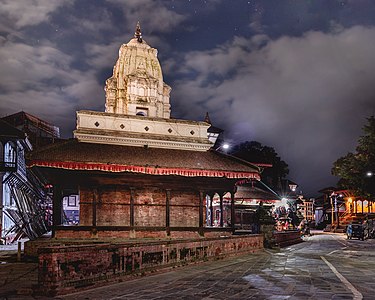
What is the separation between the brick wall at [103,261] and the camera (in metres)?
9.03

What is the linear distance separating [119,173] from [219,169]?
516 centimetres

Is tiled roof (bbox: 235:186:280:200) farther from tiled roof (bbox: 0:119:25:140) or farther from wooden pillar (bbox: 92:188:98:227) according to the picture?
tiled roof (bbox: 0:119:25:140)

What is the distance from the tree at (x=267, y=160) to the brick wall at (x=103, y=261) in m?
43.7

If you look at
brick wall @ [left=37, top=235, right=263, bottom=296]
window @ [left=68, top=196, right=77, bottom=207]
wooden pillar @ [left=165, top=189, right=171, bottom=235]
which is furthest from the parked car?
window @ [left=68, top=196, right=77, bottom=207]

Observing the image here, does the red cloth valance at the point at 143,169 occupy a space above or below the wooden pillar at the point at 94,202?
above

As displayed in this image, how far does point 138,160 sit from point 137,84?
11.9 meters

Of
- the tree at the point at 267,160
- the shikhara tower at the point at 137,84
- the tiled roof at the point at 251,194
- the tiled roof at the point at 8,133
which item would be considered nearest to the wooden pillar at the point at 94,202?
the shikhara tower at the point at 137,84

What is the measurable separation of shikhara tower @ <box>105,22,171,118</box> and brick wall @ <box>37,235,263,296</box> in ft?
57.2

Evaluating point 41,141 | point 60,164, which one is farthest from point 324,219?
point 60,164

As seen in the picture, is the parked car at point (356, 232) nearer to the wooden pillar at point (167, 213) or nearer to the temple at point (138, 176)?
the temple at point (138, 176)

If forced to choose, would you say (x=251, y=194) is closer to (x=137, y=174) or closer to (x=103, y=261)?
(x=137, y=174)

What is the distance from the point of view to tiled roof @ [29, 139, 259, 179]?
19.2 m

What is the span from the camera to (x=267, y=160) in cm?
5822

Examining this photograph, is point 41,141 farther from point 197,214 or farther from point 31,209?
point 197,214
